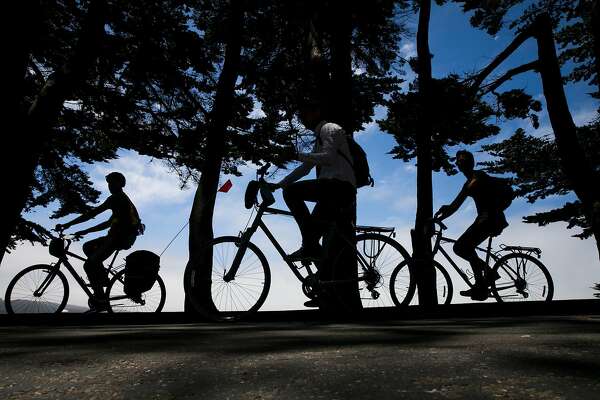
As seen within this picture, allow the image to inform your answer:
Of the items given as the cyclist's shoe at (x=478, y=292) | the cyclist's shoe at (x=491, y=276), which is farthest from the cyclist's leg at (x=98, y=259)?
the cyclist's shoe at (x=491, y=276)

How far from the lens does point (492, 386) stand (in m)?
2.03

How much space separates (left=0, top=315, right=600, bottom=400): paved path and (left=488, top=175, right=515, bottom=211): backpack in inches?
150

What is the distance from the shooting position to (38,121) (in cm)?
953

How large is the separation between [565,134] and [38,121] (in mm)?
11981

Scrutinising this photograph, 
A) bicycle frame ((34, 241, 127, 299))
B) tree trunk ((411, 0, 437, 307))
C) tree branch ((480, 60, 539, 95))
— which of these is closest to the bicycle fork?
bicycle frame ((34, 241, 127, 299))

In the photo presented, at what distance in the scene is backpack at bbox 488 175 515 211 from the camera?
7.19m

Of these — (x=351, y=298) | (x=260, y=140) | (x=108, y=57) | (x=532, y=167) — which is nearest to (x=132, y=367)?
(x=351, y=298)

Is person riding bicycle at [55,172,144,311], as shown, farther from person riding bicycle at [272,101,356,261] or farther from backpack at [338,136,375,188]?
backpack at [338,136,375,188]

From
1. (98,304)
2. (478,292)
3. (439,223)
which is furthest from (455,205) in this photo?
(98,304)

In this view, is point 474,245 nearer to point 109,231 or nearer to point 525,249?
point 525,249

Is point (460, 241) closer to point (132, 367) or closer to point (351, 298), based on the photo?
point (351, 298)

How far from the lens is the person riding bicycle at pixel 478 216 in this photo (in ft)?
23.4

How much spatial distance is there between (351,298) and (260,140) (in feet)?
33.0

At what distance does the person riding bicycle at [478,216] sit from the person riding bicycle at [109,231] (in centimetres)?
472
